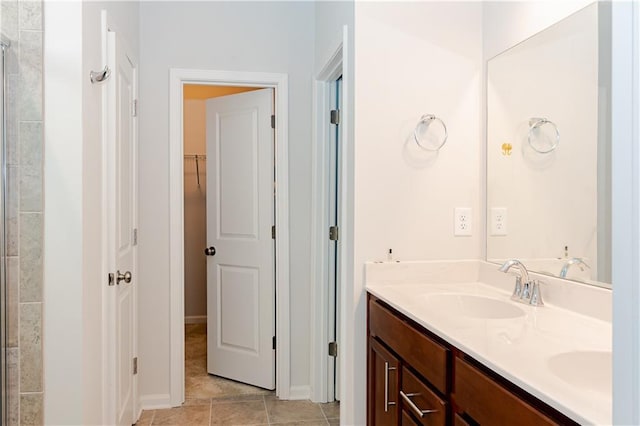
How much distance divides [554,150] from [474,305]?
654 mm

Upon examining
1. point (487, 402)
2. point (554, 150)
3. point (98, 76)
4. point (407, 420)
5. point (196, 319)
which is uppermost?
point (98, 76)

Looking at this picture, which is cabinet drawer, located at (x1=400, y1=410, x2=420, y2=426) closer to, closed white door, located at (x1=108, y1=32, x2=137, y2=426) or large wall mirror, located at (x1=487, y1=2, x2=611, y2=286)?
large wall mirror, located at (x1=487, y1=2, x2=611, y2=286)

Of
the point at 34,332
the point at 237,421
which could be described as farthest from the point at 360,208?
the point at 237,421

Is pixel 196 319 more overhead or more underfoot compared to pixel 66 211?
more underfoot

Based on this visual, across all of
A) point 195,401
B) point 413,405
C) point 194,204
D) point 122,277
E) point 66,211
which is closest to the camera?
point 413,405

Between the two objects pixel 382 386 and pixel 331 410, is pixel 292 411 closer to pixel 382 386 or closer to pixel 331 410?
pixel 331 410

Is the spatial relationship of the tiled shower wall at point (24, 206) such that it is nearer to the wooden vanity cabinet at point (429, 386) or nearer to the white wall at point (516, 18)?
the wooden vanity cabinet at point (429, 386)

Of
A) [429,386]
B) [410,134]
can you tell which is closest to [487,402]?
[429,386]

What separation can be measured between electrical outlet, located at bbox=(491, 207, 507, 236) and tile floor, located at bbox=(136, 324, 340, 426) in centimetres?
143

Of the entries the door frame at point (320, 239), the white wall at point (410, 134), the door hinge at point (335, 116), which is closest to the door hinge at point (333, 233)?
the door frame at point (320, 239)

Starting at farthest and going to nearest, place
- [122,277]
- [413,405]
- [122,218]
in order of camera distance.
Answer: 1. [122,218]
2. [122,277]
3. [413,405]

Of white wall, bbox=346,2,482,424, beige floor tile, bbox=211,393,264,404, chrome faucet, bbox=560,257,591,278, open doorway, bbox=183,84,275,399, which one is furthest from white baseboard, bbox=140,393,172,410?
chrome faucet, bbox=560,257,591,278

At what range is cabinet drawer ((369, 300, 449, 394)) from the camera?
1.42 metres

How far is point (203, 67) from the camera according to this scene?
9.82 feet
